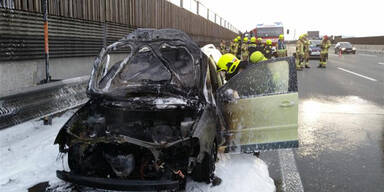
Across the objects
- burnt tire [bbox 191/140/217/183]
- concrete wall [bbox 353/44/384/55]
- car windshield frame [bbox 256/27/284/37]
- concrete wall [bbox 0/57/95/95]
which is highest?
car windshield frame [bbox 256/27/284/37]

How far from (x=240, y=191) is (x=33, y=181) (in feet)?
7.48

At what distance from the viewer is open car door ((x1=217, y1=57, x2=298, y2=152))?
12.9 feet

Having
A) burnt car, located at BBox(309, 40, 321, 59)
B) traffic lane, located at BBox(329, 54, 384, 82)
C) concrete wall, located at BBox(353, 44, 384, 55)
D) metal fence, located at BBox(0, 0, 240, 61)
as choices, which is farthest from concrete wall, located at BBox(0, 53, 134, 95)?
concrete wall, located at BBox(353, 44, 384, 55)

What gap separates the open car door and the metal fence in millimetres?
4161

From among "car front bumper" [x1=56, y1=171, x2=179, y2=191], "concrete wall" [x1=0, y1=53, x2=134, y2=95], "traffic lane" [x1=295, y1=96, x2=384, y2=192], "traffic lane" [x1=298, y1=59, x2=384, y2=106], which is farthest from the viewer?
"traffic lane" [x1=298, y1=59, x2=384, y2=106]

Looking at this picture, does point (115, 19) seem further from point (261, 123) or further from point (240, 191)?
point (240, 191)

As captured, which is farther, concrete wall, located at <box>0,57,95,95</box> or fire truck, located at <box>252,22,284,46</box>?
fire truck, located at <box>252,22,284,46</box>

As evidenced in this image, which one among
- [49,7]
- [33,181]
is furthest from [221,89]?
[49,7]

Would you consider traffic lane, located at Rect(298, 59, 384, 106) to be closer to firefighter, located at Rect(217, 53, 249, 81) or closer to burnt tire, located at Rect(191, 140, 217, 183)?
firefighter, located at Rect(217, 53, 249, 81)

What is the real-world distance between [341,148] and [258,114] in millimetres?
1840

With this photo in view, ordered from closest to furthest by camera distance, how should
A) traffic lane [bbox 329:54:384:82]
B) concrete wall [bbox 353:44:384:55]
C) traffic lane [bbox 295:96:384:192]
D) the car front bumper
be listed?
the car front bumper → traffic lane [bbox 295:96:384:192] → traffic lane [bbox 329:54:384:82] → concrete wall [bbox 353:44:384:55]

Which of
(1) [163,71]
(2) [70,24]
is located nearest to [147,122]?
(1) [163,71]

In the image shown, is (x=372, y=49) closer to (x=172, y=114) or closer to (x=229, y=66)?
(x=229, y=66)

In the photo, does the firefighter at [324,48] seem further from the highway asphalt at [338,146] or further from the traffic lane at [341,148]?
the traffic lane at [341,148]
